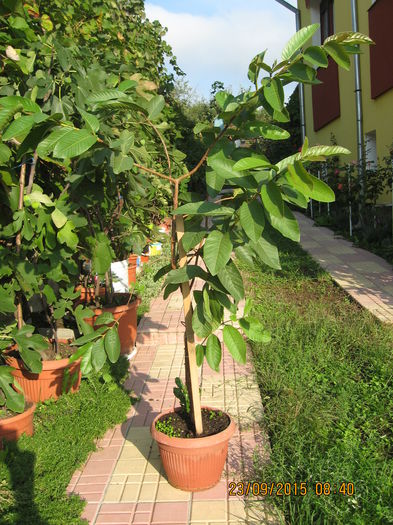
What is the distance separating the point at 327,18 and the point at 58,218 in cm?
1300

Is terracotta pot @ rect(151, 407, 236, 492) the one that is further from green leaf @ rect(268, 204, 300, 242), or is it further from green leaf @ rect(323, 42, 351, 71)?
green leaf @ rect(323, 42, 351, 71)

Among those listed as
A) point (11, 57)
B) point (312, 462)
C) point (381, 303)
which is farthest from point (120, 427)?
point (381, 303)

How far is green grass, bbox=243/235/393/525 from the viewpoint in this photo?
8.13 ft

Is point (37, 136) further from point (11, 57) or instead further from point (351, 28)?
point (351, 28)

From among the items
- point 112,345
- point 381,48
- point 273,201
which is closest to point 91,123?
point 273,201

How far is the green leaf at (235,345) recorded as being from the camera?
2.28m

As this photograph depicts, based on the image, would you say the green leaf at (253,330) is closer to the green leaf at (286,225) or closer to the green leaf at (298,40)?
the green leaf at (286,225)

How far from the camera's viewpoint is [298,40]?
1791mm

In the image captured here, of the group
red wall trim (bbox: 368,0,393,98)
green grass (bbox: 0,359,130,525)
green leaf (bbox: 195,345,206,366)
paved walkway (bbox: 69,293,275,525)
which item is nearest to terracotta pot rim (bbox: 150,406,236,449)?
paved walkway (bbox: 69,293,275,525)

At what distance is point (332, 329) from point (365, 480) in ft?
7.52

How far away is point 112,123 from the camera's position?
3164mm

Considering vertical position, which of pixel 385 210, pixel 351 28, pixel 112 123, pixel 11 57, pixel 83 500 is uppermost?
pixel 351 28

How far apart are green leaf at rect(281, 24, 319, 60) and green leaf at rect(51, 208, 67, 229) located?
5.31 ft

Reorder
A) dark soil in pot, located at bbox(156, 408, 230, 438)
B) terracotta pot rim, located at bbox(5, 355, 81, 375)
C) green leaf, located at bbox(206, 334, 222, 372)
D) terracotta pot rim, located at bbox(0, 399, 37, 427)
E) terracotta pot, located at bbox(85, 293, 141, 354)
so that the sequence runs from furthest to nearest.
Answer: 1. terracotta pot, located at bbox(85, 293, 141, 354)
2. terracotta pot rim, located at bbox(5, 355, 81, 375)
3. terracotta pot rim, located at bbox(0, 399, 37, 427)
4. dark soil in pot, located at bbox(156, 408, 230, 438)
5. green leaf, located at bbox(206, 334, 222, 372)
